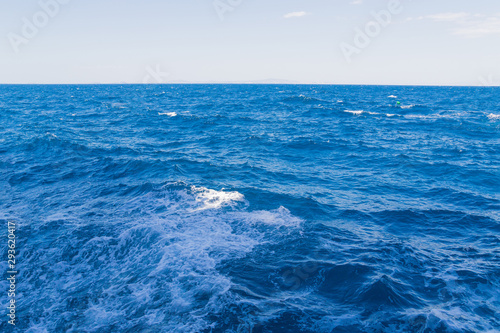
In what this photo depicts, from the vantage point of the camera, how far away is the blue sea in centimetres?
773

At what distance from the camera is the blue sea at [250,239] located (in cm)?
773

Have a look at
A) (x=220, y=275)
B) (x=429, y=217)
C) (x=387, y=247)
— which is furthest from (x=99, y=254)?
(x=429, y=217)

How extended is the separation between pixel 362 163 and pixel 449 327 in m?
15.9

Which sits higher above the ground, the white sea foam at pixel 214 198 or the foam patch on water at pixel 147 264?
the white sea foam at pixel 214 198

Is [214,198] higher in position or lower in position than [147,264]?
higher

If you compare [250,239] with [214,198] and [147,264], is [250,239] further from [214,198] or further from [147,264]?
[214,198]

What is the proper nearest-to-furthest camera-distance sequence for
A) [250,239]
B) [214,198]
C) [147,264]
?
[147,264] → [250,239] → [214,198]

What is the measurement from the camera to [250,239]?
11.3 m

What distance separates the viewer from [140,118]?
42.3 metres

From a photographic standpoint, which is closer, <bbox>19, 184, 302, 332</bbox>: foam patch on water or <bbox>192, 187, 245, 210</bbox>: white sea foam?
<bbox>19, 184, 302, 332</bbox>: foam patch on water

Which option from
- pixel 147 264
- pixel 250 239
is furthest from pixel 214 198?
pixel 147 264

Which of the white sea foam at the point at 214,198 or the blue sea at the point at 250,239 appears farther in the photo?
the white sea foam at the point at 214,198

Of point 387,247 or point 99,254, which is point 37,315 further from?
point 387,247

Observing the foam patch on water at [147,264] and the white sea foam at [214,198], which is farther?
the white sea foam at [214,198]
